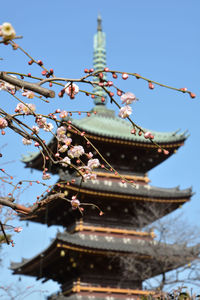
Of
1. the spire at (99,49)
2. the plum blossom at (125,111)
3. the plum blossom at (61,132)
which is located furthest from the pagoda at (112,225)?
the plum blossom at (125,111)

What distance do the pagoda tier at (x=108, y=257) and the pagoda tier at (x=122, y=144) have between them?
3127 mm

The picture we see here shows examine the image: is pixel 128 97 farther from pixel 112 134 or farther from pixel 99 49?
pixel 99 49

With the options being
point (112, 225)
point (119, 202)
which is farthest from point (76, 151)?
point (119, 202)

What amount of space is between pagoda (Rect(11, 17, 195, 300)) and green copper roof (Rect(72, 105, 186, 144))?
4 cm

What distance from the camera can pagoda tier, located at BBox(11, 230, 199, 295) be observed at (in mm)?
18906

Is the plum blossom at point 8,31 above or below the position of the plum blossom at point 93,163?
above

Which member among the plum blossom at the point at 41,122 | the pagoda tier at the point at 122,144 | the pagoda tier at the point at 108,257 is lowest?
the pagoda tier at the point at 108,257

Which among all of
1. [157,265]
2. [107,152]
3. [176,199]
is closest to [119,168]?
[107,152]

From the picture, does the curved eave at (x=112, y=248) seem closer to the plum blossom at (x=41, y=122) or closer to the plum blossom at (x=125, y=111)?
the plum blossom at (x=41, y=122)

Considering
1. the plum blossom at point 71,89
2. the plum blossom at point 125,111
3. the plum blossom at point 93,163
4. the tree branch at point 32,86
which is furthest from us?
the plum blossom at point 93,163

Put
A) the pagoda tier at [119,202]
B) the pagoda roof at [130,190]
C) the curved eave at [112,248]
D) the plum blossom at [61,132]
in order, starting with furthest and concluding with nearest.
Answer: the pagoda tier at [119,202] < the pagoda roof at [130,190] < the curved eave at [112,248] < the plum blossom at [61,132]

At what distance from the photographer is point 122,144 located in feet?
67.8

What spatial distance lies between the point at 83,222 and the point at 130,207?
2354mm

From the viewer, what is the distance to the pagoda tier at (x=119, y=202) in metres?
19.9
